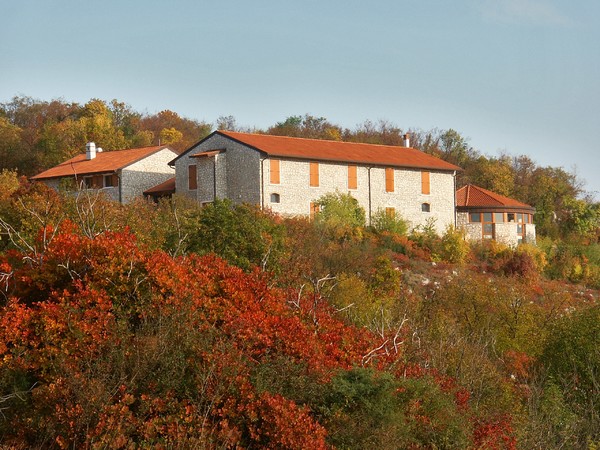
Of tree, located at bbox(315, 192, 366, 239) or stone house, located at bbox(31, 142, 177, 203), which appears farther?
stone house, located at bbox(31, 142, 177, 203)

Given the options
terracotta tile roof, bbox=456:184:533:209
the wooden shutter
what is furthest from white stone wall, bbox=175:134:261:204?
terracotta tile roof, bbox=456:184:533:209

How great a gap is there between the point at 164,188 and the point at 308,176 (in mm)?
8457

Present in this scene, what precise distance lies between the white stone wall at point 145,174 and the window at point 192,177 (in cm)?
356

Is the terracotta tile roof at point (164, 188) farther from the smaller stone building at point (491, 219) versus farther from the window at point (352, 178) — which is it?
the smaller stone building at point (491, 219)

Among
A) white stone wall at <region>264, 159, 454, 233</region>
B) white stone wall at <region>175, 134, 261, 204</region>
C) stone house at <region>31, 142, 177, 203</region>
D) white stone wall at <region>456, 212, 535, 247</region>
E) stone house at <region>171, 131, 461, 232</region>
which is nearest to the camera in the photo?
white stone wall at <region>175, 134, 261, 204</region>

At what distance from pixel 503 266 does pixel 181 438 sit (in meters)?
34.6

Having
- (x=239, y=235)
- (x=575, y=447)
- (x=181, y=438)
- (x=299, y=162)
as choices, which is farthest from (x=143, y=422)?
(x=299, y=162)

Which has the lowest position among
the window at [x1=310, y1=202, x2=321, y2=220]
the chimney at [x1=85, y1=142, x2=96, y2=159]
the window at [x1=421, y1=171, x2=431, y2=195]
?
the window at [x1=310, y1=202, x2=321, y2=220]

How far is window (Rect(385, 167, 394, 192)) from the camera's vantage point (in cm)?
4941

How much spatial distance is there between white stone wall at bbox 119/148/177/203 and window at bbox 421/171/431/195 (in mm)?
13727

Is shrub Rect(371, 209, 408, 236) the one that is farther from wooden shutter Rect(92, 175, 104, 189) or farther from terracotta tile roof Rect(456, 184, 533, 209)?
wooden shutter Rect(92, 175, 104, 189)

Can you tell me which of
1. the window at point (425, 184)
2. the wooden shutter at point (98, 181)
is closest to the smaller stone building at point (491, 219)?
the window at point (425, 184)

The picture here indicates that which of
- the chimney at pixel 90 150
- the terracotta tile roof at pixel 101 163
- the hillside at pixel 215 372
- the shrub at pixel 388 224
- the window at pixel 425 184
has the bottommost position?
the hillside at pixel 215 372

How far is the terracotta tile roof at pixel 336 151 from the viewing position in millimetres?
46312
